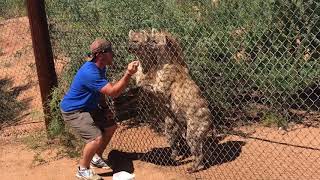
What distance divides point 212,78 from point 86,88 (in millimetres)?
1641

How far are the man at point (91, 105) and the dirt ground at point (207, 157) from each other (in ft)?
1.43

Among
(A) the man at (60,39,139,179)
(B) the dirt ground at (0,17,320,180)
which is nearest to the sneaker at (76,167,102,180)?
(A) the man at (60,39,139,179)

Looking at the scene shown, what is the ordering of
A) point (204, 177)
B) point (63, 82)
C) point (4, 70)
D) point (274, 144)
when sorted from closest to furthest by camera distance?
point (204, 177)
point (274, 144)
point (63, 82)
point (4, 70)

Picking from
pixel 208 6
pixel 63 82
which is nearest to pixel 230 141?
pixel 208 6

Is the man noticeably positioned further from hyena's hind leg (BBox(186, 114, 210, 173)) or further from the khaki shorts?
hyena's hind leg (BBox(186, 114, 210, 173))

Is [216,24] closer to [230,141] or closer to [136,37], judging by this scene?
[136,37]

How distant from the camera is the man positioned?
4914mm

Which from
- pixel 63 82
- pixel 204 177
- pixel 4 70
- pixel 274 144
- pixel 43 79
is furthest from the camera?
pixel 4 70

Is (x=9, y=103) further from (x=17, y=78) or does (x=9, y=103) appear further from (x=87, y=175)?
(x=87, y=175)

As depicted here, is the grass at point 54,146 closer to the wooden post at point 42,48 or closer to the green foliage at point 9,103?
the wooden post at point 42,48

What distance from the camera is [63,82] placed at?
657cm

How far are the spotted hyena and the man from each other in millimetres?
466

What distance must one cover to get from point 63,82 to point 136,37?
1.58m

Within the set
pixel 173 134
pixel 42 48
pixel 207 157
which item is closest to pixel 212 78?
pixel 173 134
